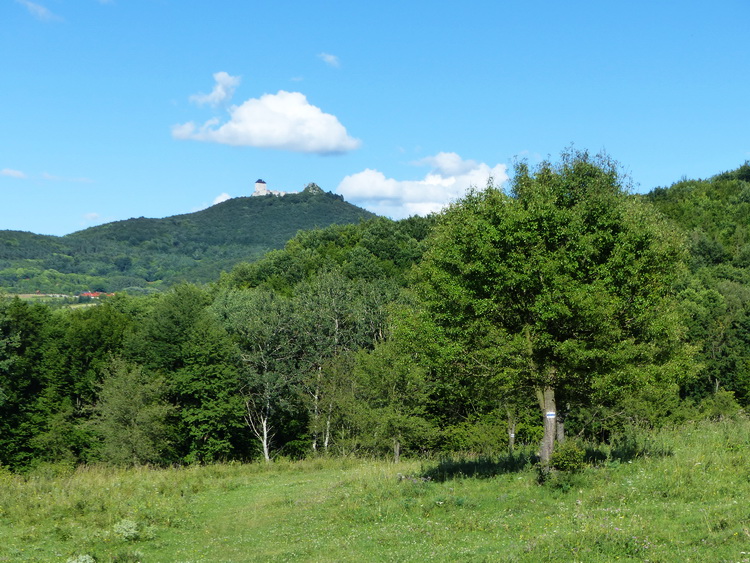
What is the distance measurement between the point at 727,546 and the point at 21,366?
5484 cm

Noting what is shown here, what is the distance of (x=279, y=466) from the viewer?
3234 centimetres

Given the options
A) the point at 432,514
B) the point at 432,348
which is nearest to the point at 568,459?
the point at 432,514

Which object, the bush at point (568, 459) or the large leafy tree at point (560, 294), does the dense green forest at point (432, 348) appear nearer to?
the large leafy tree at point (560, 294)

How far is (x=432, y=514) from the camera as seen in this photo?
16719 millimetres

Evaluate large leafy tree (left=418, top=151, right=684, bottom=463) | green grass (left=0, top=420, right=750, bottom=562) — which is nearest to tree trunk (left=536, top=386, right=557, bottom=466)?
large leafy tree (left=418, top=151, right=684, bottom=463)

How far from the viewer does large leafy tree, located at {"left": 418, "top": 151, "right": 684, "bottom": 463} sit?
18.4 m

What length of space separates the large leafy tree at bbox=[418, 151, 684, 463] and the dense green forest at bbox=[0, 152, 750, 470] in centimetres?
7

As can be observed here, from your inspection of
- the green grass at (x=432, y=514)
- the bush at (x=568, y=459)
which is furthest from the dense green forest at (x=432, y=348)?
the green grass at (x=432, y=514)

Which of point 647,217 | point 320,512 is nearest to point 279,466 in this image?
point 320,512

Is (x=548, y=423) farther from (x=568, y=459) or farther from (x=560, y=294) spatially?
(x=560, y=294)

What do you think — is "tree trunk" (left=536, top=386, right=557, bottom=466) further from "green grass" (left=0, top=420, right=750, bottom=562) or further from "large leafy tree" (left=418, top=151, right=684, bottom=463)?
"green grass" (left=0, top=420, right=750, bottom=562)

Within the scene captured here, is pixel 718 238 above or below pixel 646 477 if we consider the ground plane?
above

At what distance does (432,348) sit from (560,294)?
471cm

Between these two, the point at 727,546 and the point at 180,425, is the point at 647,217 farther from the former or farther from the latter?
the point at 180,425
